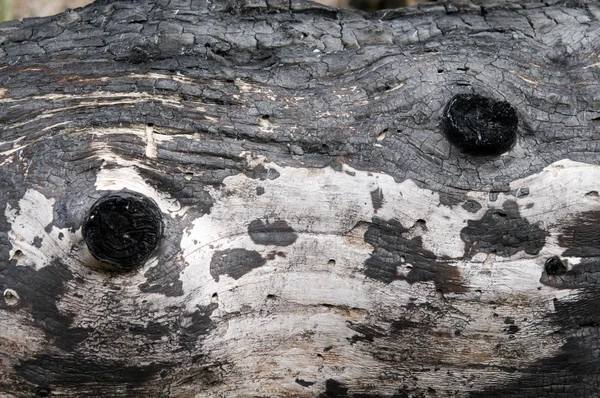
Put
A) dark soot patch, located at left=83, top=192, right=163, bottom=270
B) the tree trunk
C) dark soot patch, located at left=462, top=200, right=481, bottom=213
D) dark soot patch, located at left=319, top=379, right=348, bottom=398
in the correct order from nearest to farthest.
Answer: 1. dark soot patch, located at left=83, top=192, right=163, bottom=270
2. the tree trunk
3. dark soot patch, located at left=462, top=200, right=481, bottom=213
4. dark soot patch, located at left=319, top=379, right=348, bottom=398

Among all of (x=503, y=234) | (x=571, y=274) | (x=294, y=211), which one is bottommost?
(x=571, y=274)

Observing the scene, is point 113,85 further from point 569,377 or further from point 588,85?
point 569,377

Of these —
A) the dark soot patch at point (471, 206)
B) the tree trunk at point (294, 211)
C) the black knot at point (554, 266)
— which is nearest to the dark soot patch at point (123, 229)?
the tree trunk at point (294, 211)

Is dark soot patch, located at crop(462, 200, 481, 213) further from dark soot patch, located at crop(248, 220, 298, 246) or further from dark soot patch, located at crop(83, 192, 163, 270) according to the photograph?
dark soot patch, located at crop(83, 192, 163, 270)

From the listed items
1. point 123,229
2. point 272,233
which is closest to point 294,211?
point 272,233

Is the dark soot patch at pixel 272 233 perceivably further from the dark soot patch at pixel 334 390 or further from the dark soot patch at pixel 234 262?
the dark soot patch at pixel 334 390

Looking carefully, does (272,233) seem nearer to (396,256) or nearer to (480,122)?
(396,256)

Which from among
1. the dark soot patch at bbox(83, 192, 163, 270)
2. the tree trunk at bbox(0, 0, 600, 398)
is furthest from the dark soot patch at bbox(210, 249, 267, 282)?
the dark soot patch at bbox(83, 192, 163, 270)
